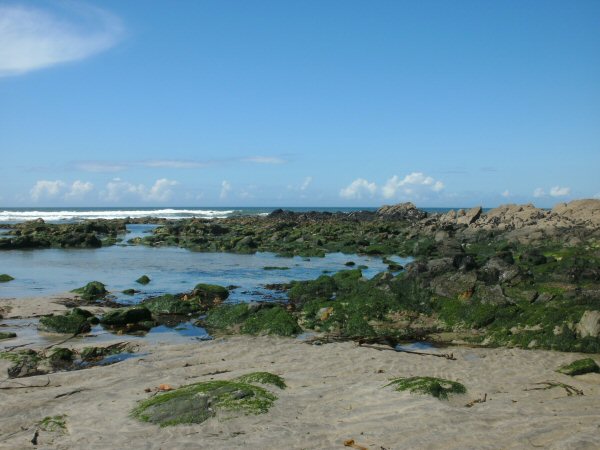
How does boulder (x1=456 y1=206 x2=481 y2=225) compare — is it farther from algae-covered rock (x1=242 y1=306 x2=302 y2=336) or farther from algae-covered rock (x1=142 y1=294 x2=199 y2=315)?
algae-covered rock (x1=242 y1=306 x2=302 y2=336)

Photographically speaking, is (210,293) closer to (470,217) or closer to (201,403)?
(201,403)

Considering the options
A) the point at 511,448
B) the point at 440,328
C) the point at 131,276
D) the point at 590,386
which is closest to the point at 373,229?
the point at 131,276

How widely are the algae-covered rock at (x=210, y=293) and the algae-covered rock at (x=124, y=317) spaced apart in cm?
346

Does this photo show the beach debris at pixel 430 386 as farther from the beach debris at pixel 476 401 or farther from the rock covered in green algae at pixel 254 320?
the rock covered in green algae at pixel 254 320

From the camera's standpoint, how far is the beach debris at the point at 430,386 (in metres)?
9.27

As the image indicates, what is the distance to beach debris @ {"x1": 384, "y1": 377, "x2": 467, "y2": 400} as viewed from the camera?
9273 millimetres

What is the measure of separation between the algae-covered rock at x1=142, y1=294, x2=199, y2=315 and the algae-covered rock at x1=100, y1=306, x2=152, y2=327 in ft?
4.68

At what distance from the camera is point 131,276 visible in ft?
86.2

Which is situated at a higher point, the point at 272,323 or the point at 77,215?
the point at 77,215

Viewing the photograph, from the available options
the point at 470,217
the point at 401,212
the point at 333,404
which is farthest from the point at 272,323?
the point at 401,212

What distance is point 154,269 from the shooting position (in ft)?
95.6

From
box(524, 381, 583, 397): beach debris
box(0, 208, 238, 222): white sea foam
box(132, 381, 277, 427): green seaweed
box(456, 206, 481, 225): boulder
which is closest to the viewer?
box(132, 381, 277, 427): green seaweed

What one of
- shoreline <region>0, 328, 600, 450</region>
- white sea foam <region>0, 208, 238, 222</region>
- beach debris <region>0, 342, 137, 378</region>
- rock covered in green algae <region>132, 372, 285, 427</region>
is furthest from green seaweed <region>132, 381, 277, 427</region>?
white sea foam <region>0, 208, 238, 222</region>

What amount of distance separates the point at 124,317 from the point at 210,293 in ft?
15.1
